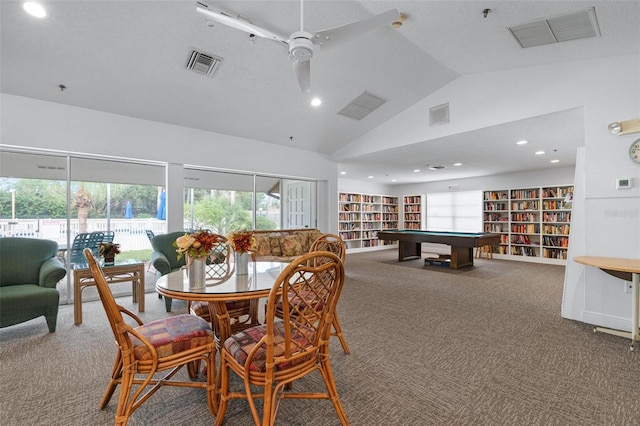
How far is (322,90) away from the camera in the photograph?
443 centimetres

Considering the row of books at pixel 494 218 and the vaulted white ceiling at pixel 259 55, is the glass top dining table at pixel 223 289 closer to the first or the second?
the vaulted white ceiling at pixel 259 55

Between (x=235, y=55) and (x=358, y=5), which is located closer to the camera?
(x=358, y=5)

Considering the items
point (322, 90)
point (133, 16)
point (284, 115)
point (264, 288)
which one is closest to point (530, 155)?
point (322, 90)

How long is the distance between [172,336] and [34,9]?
322cm

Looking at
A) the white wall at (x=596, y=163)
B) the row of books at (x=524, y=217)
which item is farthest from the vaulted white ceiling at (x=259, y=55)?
the row of books at (x=524, y=217)

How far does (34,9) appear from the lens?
2.68m

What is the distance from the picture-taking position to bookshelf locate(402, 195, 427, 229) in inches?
427

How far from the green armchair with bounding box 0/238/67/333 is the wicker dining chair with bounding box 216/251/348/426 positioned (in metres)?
2.54

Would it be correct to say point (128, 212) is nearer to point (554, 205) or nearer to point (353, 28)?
point (353, 28)

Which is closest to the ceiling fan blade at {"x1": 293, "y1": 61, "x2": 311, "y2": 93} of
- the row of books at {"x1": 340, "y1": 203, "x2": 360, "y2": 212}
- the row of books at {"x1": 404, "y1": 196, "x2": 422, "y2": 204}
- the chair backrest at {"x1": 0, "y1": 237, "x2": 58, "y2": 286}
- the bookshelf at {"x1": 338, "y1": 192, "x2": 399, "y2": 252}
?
the chair backrest at {"x1": 0, "y1": 237, "x2": 58, "y2": 286}

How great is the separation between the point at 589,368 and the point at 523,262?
6.38 m

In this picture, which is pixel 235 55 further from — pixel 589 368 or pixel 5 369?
pixel 589 368

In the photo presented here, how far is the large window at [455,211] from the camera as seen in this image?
9.48 metres

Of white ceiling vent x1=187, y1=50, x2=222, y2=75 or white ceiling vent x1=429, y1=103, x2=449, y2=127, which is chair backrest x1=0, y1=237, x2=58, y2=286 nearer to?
white ceiling vent x1=187, y1=50, x2=222, y2=75
